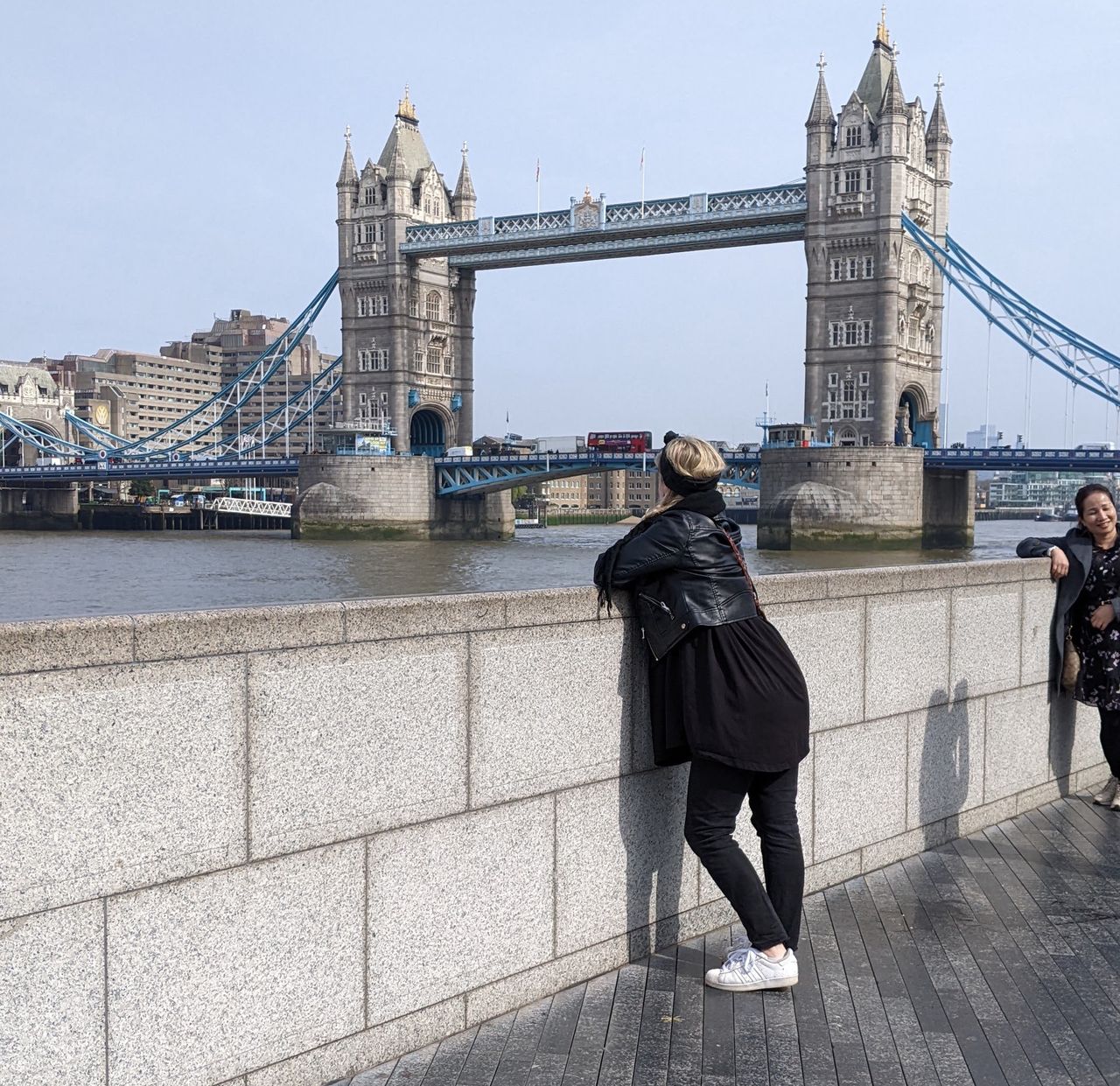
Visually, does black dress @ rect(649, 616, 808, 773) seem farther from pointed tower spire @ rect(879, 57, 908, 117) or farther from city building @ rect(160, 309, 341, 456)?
city building @ rect(160, 309, 341, 456)

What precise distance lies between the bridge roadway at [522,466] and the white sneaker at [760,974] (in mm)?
45977

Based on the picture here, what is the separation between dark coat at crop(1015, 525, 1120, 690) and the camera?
506 cm

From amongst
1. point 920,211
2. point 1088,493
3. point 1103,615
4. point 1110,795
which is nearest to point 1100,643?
point 1103,615

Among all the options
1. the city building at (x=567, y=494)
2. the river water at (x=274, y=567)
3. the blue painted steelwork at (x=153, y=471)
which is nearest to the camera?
the river water at (x=274, y=567)

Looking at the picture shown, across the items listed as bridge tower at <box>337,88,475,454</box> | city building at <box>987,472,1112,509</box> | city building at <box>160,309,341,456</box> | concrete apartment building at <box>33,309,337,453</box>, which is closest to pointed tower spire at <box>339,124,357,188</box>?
bridge tower at <box>337,88,475,454</box>

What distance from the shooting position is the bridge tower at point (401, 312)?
65.4 meters

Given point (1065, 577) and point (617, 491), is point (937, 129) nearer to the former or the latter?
point (1065, 577)

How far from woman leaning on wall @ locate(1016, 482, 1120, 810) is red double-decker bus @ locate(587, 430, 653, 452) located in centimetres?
5098

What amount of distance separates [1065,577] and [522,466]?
51969mm

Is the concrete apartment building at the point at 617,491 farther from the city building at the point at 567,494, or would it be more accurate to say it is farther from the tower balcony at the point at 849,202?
the tower balcony at the point at 849,202

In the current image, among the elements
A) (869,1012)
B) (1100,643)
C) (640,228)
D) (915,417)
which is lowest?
(869,1012)

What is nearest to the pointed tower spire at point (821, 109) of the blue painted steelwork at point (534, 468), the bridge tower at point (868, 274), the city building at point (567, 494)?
the bridge tower at point (868, 274)

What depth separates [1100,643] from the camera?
4.98 m

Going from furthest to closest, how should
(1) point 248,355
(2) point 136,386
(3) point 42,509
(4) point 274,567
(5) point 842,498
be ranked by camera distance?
(1) point 248,355
(2) point 136,386
(3) point 42,509
(5) point 842,498
(4) point 274,567
